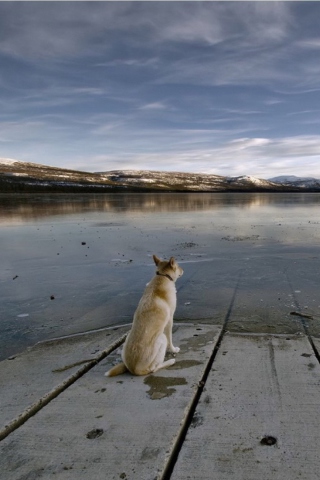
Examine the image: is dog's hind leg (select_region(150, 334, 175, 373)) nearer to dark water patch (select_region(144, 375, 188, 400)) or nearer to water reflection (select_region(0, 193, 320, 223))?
dark water patch (select_region(144, 375, 188, 400))

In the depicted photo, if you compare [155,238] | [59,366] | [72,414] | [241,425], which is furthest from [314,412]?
[155,238]

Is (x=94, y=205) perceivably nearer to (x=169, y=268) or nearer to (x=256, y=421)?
(x=169, y=268)

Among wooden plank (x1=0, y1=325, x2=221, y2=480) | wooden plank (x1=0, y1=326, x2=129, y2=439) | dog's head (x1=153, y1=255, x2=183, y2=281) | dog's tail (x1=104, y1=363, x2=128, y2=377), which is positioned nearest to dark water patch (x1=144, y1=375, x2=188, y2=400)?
wooden plank (x1=0, y1=325, x2=221, y2=480)

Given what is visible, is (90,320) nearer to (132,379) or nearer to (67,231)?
(132,379)

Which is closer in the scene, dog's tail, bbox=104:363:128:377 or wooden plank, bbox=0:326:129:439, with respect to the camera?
wooden plank, bbox=0:326:129:439

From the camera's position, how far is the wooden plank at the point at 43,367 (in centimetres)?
357

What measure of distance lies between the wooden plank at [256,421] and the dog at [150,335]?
665 mm

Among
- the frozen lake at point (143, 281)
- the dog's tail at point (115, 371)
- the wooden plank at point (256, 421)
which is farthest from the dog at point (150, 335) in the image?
the frozen lake at point (143, 281)

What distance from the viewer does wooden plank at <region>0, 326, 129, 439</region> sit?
357 cm

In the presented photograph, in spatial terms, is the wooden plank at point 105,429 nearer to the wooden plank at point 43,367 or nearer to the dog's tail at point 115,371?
the dog's tail at point 115,371

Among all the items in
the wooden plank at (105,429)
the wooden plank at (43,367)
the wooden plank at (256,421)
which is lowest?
the wooden plank at (43,367)

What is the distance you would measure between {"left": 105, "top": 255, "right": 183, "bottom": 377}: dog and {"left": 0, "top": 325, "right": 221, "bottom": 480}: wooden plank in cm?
11

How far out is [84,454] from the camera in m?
2.73

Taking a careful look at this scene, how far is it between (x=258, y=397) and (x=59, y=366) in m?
2.54
